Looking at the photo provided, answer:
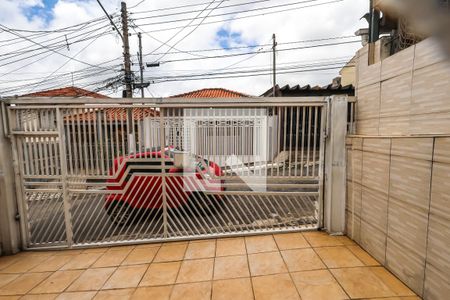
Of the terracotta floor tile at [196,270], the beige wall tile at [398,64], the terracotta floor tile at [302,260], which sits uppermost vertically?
the beige wall tile at [398,64]

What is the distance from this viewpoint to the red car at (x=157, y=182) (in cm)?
277

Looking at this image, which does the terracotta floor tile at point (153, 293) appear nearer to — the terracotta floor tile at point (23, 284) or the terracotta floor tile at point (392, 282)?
the terracotta floor tile at point (23, 284)

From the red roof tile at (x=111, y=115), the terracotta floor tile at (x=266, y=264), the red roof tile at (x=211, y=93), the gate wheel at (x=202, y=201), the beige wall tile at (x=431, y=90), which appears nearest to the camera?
the beige wall tile at (x=431, y=90)

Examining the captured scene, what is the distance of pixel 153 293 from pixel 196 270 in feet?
1.56

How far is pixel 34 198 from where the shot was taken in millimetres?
2867

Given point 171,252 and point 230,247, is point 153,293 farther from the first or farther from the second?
point 230,247

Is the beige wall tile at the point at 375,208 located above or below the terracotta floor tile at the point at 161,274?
above

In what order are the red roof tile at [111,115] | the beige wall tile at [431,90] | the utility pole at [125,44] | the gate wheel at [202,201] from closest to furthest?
1. the beige wall tile at [431,90]
2. the red roof tile at [111,115]
3. the gate wheel at [202,201]
4. the utility pole at [125,44]

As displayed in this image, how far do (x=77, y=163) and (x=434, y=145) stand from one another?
3.71 m

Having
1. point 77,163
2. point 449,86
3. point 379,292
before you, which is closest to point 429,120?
point 449,86

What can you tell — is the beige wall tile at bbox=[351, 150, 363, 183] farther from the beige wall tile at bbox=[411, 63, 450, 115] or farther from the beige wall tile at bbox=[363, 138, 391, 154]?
the beige wall tile at bbox=[411, 63, 450, 115]

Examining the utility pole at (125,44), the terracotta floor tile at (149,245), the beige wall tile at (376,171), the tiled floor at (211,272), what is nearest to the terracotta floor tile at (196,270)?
the tiled floor at (211,272)

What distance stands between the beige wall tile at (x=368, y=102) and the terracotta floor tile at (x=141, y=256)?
321 centimetres

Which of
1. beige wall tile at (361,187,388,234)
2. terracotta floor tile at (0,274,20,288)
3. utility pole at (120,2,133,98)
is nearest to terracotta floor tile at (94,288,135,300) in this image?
terracotta floor tile at (0,274,20,288)
